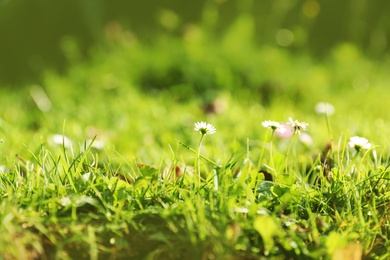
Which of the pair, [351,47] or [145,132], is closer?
[145,132]

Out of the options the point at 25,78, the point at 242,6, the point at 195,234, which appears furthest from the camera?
the point at 242,6

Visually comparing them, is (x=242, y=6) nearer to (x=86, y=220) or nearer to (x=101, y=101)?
(x=101, y=101)

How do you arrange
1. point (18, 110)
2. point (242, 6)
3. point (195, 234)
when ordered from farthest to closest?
1. point (242, 6)
2. point (18, 110)
3. point (195, 234)

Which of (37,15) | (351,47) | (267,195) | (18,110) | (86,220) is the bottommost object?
(86,220)

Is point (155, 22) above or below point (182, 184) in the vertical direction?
above

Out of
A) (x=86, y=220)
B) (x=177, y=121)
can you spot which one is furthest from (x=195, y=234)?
(x=177, y=121)
